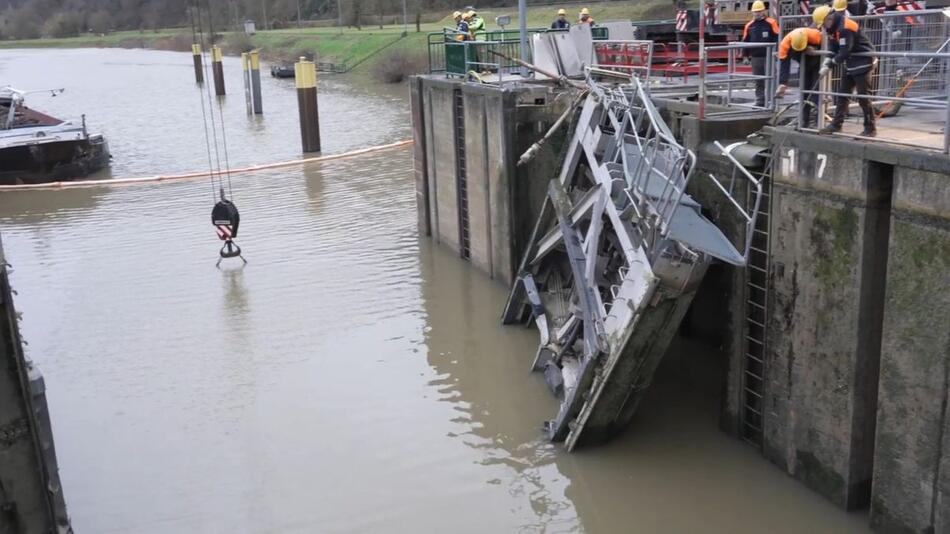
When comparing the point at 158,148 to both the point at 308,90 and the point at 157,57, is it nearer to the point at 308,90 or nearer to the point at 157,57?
the point at 308,90

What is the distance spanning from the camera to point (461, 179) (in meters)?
17.5

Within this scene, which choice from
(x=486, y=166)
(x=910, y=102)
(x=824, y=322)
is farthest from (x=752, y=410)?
(x=486, y=166)

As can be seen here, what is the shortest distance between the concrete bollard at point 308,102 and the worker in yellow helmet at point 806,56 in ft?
72.1

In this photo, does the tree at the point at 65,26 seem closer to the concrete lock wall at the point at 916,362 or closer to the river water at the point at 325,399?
the river water at the point at 325,399

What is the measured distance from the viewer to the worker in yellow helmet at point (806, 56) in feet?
30.1

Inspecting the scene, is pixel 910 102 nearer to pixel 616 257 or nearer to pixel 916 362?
pixel 916 362

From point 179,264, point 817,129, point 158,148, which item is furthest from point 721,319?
point 158,148

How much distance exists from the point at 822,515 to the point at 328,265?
11.0 m

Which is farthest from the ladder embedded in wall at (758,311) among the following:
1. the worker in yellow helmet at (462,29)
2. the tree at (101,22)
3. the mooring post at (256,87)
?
the tree at (101,22)

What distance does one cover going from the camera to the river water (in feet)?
30.8

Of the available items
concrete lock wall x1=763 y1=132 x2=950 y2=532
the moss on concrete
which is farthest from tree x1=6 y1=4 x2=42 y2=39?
the moss on concrete

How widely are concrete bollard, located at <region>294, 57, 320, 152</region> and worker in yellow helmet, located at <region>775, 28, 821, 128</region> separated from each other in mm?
21963

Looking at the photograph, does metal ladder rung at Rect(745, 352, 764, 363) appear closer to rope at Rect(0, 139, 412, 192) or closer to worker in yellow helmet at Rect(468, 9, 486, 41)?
worker in yellow helmet at Rect(468, 9, 486, 41)

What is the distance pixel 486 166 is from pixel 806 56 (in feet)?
24.0
